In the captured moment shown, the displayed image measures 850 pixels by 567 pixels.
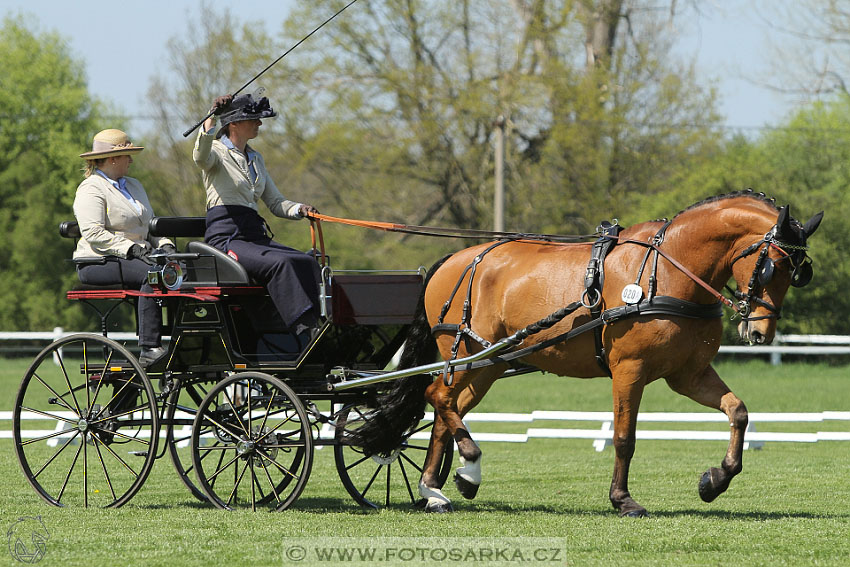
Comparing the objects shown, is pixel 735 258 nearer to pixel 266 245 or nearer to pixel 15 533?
pixel 266 245

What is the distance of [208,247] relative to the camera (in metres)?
6.95

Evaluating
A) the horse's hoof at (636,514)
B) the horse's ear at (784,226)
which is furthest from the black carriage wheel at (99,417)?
the horse's ear at (784,226)

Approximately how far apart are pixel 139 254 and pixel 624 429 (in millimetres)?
3064

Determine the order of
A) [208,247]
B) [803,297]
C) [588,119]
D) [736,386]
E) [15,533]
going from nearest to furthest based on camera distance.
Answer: [15,533] → [208,247] → [736,386] → [803,297] → [588,119]

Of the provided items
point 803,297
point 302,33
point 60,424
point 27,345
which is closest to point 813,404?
point 803,297

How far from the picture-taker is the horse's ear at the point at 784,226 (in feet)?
19.8

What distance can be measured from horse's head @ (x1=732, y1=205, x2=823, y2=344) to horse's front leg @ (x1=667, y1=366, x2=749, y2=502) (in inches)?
16.5

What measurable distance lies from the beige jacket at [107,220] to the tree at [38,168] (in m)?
21.3

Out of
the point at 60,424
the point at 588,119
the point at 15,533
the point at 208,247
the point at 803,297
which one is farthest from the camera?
the point at 588,119

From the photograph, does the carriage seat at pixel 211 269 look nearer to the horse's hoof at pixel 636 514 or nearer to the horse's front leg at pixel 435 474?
the horse's front leg at pixel 435 474

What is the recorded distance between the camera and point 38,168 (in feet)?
97.3

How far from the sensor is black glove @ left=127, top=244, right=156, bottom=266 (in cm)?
706

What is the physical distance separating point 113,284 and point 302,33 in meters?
20.9

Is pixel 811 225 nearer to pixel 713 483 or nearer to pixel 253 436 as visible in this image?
pixel 713 483
